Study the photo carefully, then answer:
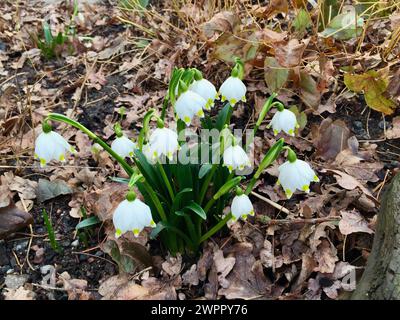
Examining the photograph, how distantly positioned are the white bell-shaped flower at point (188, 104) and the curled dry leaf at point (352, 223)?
0.64 meters

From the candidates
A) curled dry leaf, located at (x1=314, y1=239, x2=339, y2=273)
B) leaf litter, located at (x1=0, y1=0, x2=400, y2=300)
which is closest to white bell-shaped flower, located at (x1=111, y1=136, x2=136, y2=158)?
leaf litter, located at (x1=0, y1=0, x2=400, y2=300)

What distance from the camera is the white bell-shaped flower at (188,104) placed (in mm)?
1356

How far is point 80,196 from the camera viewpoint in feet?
6.32

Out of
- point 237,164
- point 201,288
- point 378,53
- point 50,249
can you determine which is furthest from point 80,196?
point 378,53

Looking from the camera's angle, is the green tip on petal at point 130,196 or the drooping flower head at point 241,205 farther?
the drooping flower head at point 241,205

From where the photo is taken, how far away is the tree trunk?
1260 millimetres

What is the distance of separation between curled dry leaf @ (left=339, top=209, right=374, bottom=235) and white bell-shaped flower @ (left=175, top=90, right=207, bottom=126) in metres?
0.64

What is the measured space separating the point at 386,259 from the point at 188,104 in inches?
27.2

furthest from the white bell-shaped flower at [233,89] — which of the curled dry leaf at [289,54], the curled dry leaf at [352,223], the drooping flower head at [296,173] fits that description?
the curled dry leaf at [289,54]

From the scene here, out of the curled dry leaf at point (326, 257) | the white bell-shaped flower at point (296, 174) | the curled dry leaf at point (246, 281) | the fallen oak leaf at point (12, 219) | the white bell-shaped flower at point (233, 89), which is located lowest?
the curled dry leaf at point (246, 281)

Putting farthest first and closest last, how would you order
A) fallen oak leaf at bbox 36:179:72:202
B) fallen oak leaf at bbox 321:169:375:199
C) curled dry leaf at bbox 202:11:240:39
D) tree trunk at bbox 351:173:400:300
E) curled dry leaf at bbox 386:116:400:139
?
curled dry leaf at bbox 202:11:240:39, curled dry leaf at bbox 386:116:400:139, fallen oak leaf at bbox 36:179:72:202, fallen oak leaf at bbox 321:169:375:199, tree trunk at bbox 351:173:400:300

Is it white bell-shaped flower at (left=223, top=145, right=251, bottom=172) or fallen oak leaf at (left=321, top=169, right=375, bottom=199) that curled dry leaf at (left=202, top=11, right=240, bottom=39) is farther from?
white bell-shaped flower at (left=223, top=145, right=251, bottom=172)

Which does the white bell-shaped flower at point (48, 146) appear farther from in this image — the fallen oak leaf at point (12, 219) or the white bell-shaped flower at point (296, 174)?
the white bell-shaped flower at point (296, 174)
